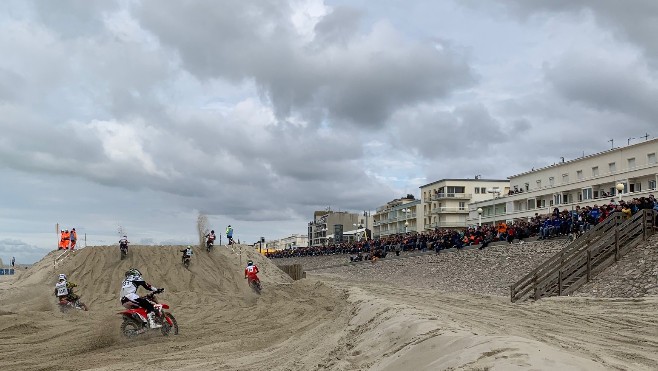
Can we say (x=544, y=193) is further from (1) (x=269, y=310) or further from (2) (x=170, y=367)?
(2) (x=170, y=367)

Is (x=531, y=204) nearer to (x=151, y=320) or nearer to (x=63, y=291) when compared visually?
(x=63, y=291)

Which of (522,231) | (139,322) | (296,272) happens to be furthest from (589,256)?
(296,272)

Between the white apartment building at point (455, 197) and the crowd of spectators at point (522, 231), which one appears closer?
the crowd of spectators at point (522, 231)

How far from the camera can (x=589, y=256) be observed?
1983 centimetres

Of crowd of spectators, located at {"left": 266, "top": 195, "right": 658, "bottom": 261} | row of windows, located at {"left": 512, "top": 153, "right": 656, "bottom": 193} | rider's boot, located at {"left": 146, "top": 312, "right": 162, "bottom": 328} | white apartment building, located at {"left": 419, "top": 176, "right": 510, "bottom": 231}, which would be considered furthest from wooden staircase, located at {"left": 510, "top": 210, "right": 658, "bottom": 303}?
white apartment building, located at {"left": 419, "top": 176, "right": 510, "bottom": 231}

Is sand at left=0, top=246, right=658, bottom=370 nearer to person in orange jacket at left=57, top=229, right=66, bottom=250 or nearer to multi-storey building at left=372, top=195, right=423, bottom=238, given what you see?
person in orange jacket at left=57, top=229, right=66, bottom=250

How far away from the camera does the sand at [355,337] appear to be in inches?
251

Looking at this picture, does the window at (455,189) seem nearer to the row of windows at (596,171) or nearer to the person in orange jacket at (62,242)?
the row of windows at (596,171)

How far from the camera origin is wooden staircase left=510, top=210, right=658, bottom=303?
63.3ft

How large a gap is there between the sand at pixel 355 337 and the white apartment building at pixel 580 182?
37260mm

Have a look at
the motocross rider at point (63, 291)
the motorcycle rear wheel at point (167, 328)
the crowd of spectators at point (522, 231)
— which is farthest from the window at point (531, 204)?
the motorcycle rear wheel at point (167, 328)

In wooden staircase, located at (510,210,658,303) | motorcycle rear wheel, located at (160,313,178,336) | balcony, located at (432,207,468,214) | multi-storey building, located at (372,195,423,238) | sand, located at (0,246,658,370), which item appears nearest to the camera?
sand, located at (0,246,658,370)

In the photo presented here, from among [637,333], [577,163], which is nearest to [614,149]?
[577,163]

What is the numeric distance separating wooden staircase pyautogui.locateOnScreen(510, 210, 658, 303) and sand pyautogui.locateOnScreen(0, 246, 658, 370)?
5.80 feet
